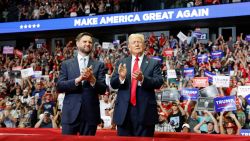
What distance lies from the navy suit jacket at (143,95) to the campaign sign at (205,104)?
5.12 meters

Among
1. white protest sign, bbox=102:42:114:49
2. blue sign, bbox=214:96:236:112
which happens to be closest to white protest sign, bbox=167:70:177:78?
blue sign, bbox=214:96:236:112

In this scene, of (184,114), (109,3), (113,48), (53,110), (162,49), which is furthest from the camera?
(109,3)

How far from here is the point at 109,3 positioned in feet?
63.9

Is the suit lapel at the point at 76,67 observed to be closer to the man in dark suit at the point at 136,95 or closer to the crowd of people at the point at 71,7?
the man in dark suit at the point at 136,95

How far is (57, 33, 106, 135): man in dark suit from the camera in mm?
4586

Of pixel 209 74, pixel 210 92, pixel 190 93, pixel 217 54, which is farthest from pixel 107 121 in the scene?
pixel 217 54

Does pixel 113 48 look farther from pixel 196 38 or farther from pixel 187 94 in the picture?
pixel 187 94

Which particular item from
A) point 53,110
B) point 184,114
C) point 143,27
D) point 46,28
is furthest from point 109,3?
point 184,114

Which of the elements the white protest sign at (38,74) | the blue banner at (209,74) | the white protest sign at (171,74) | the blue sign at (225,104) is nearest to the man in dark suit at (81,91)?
the blue sign at (225,104)

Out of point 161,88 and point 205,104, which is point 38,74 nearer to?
point 161,88

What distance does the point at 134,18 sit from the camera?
727 inches

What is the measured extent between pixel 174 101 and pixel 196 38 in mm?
6048

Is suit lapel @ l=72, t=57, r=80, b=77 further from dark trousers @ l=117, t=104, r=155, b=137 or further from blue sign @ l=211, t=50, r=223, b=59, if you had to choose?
blue sign @ l=211, t=50, r=223, b=59

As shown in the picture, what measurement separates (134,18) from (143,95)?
553 inches
